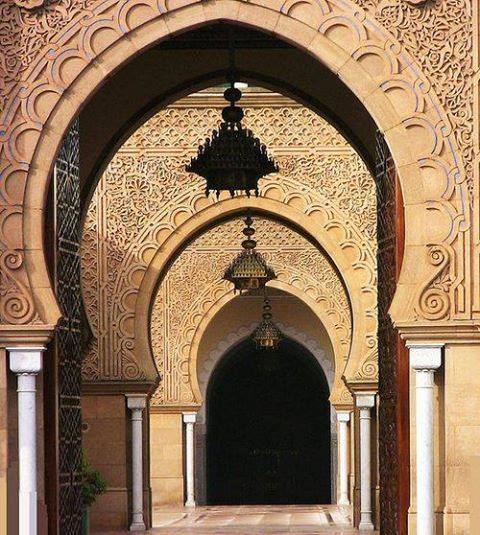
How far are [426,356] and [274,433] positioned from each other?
17.1m

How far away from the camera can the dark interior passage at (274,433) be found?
2405 centimetres

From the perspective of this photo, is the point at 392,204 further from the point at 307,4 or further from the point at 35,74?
the point at 35,74

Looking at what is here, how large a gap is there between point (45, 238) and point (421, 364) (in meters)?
2.02

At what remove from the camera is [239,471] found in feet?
79.2

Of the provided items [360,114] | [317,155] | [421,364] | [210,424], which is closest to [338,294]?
[317,155]

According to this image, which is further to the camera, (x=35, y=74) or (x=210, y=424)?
(x=210, y=424)

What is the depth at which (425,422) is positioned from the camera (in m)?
7.47

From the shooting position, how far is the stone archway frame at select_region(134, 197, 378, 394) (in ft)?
46.1

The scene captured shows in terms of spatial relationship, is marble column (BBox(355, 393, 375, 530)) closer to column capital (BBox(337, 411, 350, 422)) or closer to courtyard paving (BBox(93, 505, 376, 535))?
courtyard paving (BBox(93, 505, 376, 535))

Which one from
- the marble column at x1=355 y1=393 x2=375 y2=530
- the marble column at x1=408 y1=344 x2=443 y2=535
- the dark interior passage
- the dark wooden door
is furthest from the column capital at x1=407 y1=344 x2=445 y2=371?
the dark interior passage

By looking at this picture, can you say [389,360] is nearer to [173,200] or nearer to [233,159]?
[233,159]

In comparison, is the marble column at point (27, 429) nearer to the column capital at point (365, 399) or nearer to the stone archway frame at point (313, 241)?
the stone archway frame at point (313, 241)

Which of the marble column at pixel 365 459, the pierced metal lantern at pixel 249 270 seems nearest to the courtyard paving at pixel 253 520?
the marble column at pixel 365 459

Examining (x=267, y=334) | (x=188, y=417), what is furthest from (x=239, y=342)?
(x=267, y=334)
